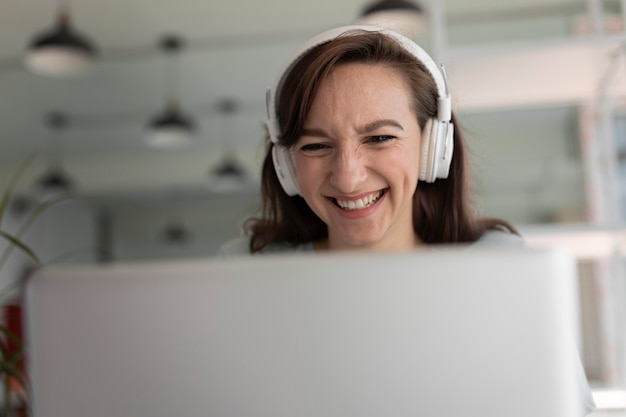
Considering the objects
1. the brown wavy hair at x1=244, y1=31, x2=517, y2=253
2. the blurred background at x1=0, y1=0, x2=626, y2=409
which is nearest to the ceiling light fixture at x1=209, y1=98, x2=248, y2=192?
the blurred background at x1=0, y1=0, x2=626, y2=409

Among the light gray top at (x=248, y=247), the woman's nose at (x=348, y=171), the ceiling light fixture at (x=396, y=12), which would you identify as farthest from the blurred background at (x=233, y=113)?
the woman's nose at (x=348, y=171)

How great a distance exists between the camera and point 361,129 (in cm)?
116

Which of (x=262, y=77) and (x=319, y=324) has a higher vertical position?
(x=262, y=77)

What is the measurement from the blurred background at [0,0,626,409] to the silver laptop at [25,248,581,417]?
52 centimetres

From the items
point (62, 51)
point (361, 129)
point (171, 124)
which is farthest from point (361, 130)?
point (171, 124)

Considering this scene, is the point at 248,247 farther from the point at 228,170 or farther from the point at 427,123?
the point at 228,170

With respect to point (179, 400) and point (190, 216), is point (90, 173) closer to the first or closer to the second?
point (190, 216)

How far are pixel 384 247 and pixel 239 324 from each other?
0.76 meters

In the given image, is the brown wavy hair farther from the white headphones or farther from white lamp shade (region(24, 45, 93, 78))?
white lamp shade (region(24, 45, 93, 78))

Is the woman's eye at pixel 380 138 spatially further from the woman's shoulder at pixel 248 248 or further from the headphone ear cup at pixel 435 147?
the woman's shoulder at pixel 248 248

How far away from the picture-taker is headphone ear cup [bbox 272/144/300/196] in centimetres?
126

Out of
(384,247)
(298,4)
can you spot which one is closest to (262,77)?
(298,4)

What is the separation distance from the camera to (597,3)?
2371mm

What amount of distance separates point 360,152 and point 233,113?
699cm
